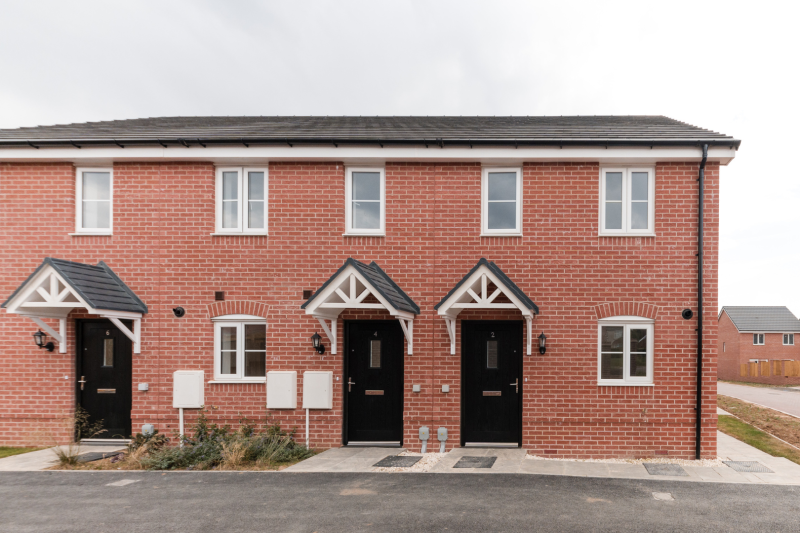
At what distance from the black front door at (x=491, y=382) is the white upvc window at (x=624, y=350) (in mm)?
1527

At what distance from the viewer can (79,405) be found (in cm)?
1077

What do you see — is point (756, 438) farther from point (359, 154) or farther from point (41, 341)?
point (41, 341)

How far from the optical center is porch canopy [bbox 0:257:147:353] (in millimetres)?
9289

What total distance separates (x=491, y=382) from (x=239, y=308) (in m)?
5.00

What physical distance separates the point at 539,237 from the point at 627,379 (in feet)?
10.0

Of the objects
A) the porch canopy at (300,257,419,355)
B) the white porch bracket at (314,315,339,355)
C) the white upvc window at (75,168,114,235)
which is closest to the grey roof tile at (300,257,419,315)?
the porch canopy at (300,257,419,355)

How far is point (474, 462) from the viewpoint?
9.27 metres

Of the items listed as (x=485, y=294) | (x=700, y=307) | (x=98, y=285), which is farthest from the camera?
(x=700, y=307)

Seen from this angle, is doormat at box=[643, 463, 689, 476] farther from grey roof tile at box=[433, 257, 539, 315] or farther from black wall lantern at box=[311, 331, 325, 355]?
black wall lantern at box=[311, 331, 325, 355]

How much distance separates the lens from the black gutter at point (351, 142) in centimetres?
996

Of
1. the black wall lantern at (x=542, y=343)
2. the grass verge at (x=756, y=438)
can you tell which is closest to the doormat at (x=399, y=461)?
the black wall lantern at (x=542, y=343)

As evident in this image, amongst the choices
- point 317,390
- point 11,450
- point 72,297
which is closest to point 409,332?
point 317,390

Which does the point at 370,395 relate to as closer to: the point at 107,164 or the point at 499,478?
the point at 499,478

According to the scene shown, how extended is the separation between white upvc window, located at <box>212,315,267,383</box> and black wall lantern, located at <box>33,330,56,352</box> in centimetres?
310
